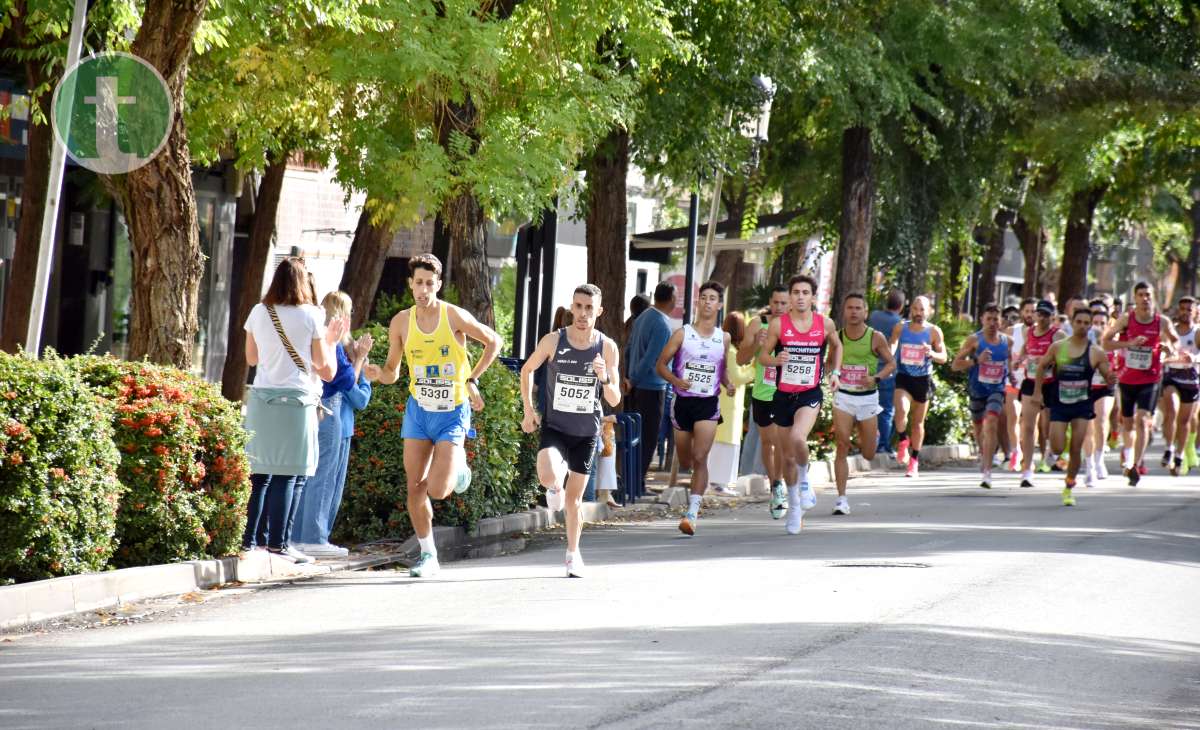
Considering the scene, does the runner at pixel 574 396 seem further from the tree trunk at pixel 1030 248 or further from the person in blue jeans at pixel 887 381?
the tree trunk at pixel 1030 248

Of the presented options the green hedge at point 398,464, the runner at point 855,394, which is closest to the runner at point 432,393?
the green hedge at point 398,464

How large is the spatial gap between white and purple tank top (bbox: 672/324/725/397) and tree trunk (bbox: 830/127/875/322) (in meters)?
10.1

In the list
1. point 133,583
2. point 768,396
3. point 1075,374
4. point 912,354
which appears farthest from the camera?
point 912,354

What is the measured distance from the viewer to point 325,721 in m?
6.46

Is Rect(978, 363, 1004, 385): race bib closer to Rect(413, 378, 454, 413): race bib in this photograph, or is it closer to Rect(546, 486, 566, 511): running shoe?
Rect(546, 486, 566, 511): running shoe

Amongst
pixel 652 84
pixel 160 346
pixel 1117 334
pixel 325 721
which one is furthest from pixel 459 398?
pixel 1117 334

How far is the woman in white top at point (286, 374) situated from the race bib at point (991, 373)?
462 inches

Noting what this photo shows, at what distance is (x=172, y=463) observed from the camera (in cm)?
1004

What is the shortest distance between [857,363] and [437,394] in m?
6.63

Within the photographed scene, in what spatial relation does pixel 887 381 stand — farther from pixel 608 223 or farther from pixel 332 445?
pixel 332 445

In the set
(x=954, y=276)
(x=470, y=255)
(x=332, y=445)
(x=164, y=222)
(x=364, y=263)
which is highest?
(x=954, y=276)

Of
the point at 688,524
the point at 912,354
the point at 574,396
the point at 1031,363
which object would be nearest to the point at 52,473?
the point at 574,396

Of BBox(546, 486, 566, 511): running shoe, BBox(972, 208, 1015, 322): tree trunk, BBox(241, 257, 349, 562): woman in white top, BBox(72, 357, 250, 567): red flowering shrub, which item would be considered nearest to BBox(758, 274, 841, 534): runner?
BBox(546, 486, 566, 511): running shoe

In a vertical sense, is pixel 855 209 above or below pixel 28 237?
above
